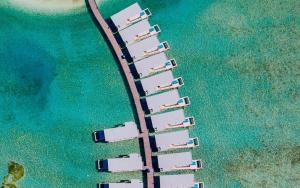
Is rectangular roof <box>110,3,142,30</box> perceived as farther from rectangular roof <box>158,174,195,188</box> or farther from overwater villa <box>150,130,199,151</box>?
rectangular roof <box>158,174,195,188</box>

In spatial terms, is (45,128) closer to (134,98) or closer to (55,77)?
(55,77)

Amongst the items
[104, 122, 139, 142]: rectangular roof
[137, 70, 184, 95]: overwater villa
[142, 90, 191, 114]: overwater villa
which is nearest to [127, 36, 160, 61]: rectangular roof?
[137, 70, 184, 95]: overwater villa

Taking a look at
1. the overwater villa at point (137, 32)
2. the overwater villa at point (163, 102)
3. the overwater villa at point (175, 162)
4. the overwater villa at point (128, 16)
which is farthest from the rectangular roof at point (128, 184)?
the overwater villa at point (128, 16)

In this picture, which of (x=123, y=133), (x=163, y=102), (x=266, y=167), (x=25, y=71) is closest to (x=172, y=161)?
(x=123, y=133)

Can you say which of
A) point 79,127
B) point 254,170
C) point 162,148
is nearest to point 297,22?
point 254,170

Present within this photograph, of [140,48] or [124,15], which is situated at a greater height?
[124,15]

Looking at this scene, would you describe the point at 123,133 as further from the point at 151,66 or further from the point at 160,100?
the point at 151,66

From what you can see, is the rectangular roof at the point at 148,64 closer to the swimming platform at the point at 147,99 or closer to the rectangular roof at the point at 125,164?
the swimming platform at the point at 147,99

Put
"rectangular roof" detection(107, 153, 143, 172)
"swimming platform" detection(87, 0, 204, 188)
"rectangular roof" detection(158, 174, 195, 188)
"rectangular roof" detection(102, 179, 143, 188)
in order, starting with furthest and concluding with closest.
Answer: "swimming platform" detection(87, 0, 204, 188), "rectangular roof" detection(107, 153, 143, 172), "rectangular roof" detection(158, 174, 195, 188), "rectangular roof" detection(102, 179, 143, 188)
